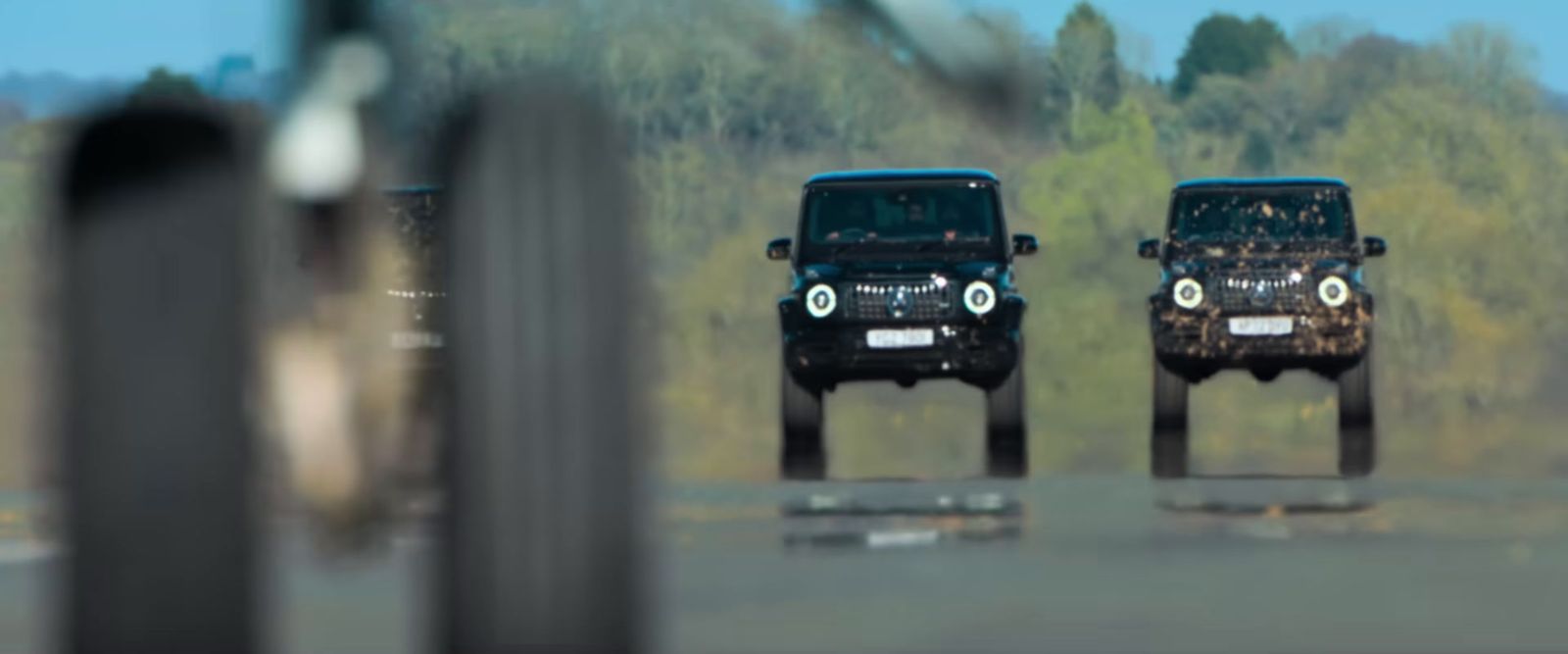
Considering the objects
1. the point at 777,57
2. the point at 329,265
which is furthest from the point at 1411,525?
the point at 777,57

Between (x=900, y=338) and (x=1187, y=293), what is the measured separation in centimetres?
238

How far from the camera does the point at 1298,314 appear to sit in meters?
25.5

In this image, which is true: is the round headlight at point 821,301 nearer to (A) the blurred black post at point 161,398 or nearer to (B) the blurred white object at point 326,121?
(B) the blurred white object at point 326,121

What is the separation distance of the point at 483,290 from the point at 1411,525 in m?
11.6

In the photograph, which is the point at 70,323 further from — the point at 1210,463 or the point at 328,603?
the point at 1210,463

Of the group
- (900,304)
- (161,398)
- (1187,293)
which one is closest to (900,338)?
(900,304)

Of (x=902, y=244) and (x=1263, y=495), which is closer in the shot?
(x=1263, y=495)

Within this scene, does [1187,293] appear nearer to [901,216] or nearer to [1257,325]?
[1257,325]

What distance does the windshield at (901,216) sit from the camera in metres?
25.3

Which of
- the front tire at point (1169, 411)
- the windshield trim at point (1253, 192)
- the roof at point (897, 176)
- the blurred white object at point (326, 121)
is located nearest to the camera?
the blurred white object at point (326, 121)

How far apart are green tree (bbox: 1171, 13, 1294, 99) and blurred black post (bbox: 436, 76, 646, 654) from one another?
535 ft

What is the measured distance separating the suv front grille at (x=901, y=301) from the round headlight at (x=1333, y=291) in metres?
2.75

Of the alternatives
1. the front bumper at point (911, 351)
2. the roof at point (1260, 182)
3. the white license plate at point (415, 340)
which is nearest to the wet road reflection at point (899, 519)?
the front bumper at point (911, 351)

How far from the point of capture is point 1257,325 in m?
25.5
